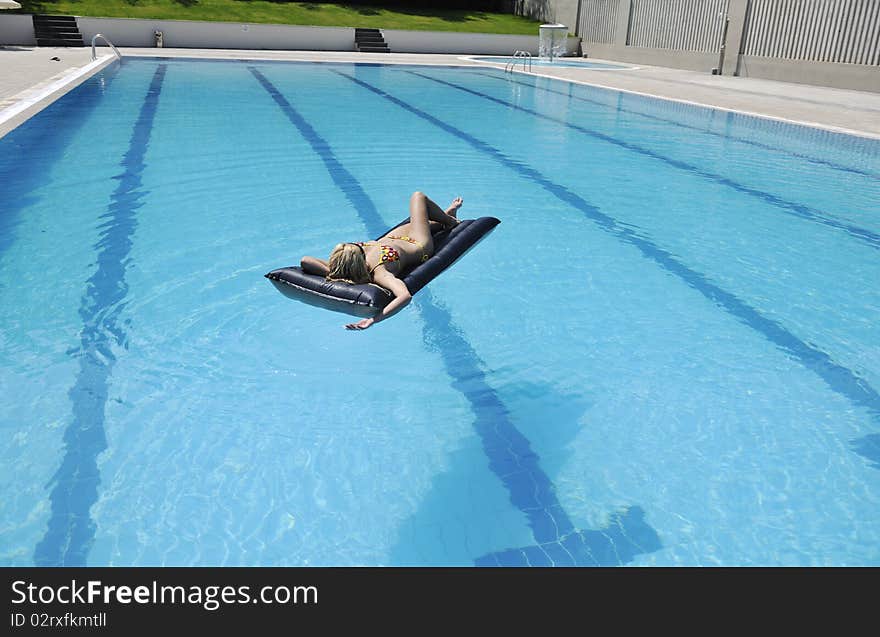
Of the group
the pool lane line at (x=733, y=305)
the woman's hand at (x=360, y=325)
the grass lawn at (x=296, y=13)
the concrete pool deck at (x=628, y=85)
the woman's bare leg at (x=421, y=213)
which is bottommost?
the pool lane line at (x=733, y=305)

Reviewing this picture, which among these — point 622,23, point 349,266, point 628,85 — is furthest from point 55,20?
point 349,266

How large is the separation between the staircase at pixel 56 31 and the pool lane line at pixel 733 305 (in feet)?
55.6

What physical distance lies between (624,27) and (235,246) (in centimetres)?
2170

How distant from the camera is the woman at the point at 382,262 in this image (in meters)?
3.61

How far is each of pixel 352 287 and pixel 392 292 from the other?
0.64 ft

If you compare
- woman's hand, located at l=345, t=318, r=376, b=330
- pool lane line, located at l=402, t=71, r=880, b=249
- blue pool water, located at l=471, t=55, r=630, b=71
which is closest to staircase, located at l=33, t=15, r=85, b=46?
blue pool water, located at l=471, t=55, r=630, b=71

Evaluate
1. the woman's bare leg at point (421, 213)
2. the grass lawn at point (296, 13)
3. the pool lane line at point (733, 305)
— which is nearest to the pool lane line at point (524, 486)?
the woman's bare leg at point (421, 213)

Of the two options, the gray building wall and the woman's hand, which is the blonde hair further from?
the gray building wall

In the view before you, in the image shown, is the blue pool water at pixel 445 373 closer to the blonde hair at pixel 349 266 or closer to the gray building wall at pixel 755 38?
the blonde hair at pixel 349 266

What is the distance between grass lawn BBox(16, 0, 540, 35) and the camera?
2180cm

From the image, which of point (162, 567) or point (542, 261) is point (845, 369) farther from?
point (162, 567)

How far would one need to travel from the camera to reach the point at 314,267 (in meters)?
3.84

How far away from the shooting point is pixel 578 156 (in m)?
8.79

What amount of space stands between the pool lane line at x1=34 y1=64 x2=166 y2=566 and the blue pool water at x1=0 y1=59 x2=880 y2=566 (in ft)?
0.05
